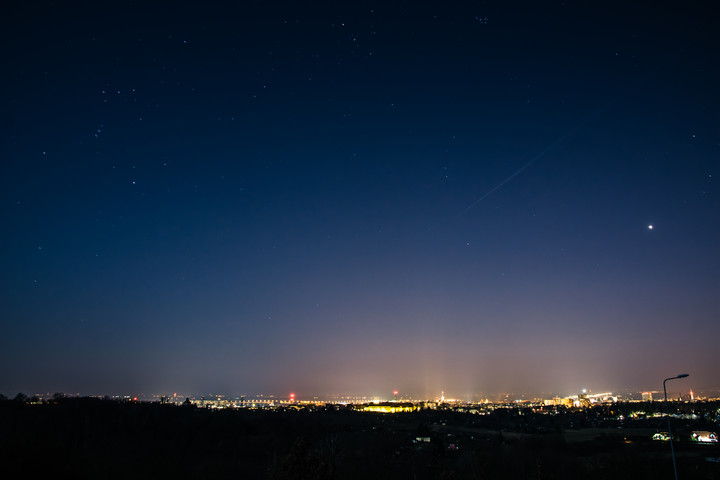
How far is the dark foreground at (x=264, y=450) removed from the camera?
4602 cm

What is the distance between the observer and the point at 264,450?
8631cm

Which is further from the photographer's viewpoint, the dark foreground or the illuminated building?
the illuminated building

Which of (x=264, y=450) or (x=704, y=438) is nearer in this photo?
(x=264, y=450)

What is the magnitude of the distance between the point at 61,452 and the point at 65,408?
7969 cm

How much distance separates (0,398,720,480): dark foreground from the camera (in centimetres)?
4602

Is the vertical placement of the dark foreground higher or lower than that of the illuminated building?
higher

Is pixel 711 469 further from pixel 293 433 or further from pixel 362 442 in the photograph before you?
pixel 293 433

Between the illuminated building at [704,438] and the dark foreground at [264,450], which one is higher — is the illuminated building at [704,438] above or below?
below

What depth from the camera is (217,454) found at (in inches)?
3349

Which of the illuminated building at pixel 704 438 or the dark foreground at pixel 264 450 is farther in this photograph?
the illuminated building at pixel 704 438

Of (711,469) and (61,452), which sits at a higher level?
(61,452)

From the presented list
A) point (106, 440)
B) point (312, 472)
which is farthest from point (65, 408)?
point (312, 472)

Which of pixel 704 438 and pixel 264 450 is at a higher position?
pixel 264 450

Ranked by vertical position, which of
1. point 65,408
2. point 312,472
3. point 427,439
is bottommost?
point 427,439
